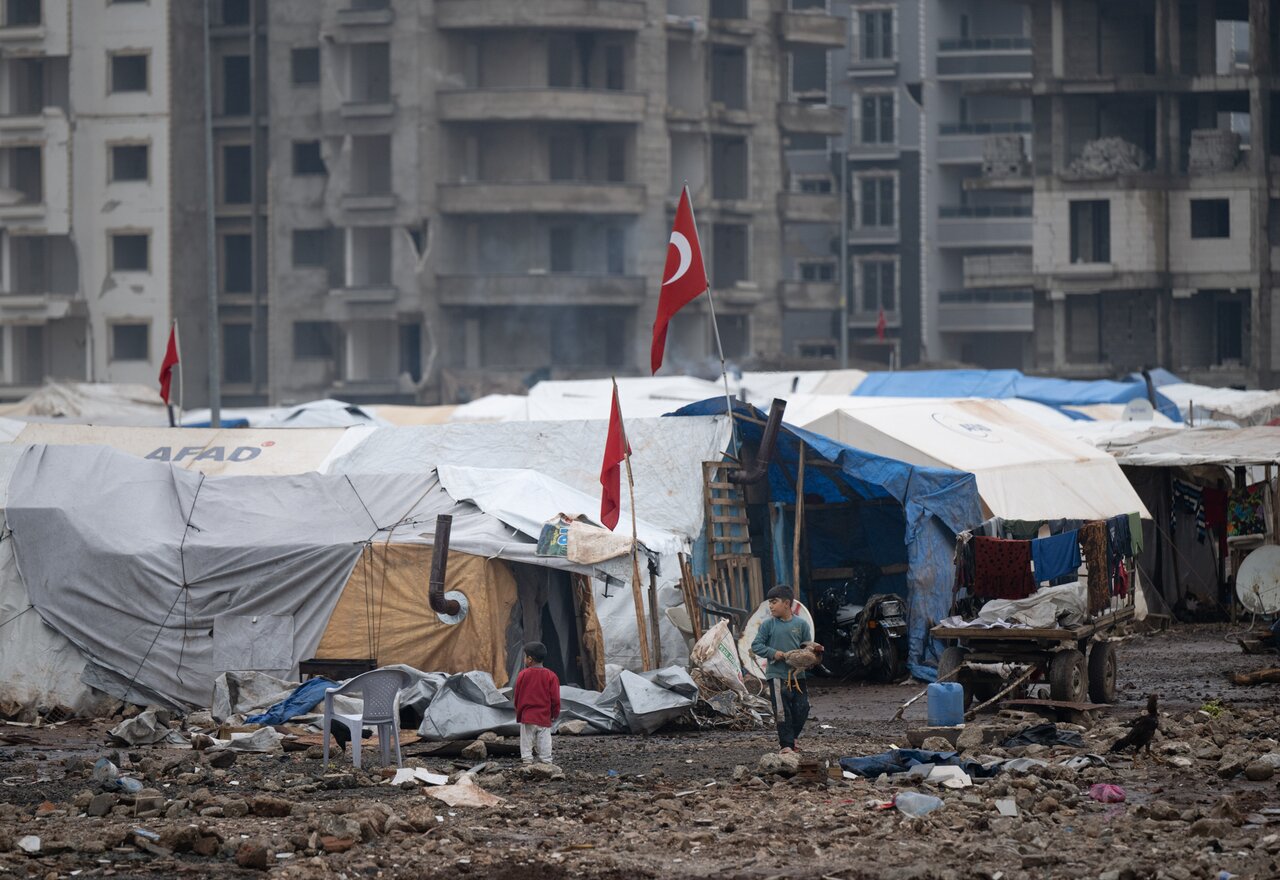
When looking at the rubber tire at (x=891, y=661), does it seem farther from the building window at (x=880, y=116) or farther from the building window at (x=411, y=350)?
the building window at (x=880, y=116)

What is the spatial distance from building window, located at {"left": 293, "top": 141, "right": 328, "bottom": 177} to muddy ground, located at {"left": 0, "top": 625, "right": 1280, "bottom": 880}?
50.1 meters

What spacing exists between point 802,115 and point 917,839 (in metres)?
57.5

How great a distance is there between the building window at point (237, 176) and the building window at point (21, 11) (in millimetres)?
8030

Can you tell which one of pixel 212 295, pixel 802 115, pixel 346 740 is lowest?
pixel 346 740

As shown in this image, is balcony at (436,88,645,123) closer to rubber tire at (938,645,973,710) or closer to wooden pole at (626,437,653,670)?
wooden pole at (626,437,653,670)

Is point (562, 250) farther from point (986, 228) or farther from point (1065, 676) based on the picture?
point (1065, 676)

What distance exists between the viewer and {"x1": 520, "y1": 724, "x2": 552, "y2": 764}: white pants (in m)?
14.7

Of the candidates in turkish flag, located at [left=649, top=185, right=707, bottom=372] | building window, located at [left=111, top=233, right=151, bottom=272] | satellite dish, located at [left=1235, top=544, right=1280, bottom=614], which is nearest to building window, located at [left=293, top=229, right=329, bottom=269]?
building window, located at [left=111, top=233, right=151, bottom=272]

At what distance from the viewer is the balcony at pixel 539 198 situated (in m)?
60.4

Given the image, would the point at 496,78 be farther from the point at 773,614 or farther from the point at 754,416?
the point at 773,614

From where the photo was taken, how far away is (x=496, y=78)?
62531 mm

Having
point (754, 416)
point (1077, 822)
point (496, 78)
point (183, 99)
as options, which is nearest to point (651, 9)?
point (496, 78)

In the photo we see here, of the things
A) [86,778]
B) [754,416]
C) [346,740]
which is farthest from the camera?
[754,416]

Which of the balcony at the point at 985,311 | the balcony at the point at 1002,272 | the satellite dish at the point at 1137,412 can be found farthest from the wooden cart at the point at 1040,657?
the balcony at the point at 985,311
